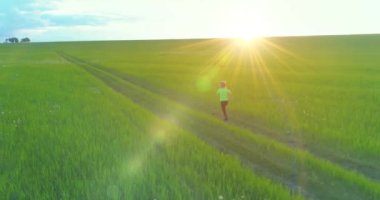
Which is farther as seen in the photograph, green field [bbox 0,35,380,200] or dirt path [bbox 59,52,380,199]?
dirt path [bbox 59,52,380,199]

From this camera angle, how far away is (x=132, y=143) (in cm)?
809

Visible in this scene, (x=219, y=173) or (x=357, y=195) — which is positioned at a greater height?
(x=219, y=173)

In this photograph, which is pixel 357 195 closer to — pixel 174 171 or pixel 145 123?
pixel 174 171

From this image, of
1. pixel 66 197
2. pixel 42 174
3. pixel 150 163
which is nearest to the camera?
pixel 66 197

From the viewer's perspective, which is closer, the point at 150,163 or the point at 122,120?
the point at 150,163

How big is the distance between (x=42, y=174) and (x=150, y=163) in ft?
6.85

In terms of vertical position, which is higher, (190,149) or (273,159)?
(190,149)

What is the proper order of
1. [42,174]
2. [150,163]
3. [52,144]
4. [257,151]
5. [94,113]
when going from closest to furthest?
[42,174]
[150,163]
[52,144]
[257,151]
[94,113]

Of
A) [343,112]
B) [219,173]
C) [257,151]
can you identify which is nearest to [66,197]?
[219,173]

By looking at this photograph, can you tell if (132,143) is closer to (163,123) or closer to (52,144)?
(52,144)

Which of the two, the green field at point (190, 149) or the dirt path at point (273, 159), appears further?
the dirt path at point (273, 159)

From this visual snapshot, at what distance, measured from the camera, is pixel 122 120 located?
11031 millimetres

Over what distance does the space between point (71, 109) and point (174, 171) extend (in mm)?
8153

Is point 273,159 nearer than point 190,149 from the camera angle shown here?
No
